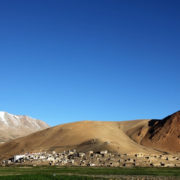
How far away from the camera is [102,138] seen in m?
98.9

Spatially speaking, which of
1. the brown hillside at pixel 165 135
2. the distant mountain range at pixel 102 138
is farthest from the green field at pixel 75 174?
the brown hillside at pixel 165 135

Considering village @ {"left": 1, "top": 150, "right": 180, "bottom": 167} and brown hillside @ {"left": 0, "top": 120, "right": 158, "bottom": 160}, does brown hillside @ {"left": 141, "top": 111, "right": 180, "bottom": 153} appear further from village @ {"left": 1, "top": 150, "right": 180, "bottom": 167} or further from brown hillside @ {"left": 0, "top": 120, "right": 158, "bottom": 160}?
village @ {"left": 1, "top": 150, "right": 180, "bottom": 167}

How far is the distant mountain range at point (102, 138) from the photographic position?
318ft

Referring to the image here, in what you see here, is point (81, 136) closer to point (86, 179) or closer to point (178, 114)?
point (178, 114)

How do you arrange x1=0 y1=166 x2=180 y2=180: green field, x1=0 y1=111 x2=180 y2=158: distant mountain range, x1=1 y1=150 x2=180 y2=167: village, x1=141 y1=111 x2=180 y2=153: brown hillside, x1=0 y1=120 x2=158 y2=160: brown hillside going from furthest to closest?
1. x1=141 y1=111 x2=180 y2=153: brown hillside
2. x1=0 y1=111 x2=180 y2=158: distant mountain range
3. x1=0 y1=120 x2=158 y2=160: brown hillside
4. x1=1 y1=150 x2=180 y2=167: village
5. x1=0 y1=166 x2=180 y2=180: green field

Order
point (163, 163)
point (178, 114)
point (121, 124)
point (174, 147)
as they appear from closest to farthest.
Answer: point (163, 163) < point (174, 147) < point (178, 114) < point (121, 124)

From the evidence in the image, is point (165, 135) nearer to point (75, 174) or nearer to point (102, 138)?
point (102, 138)

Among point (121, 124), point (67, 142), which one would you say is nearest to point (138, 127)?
point (121, 124)

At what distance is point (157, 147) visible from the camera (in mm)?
103438

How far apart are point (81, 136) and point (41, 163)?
3718 centimetres

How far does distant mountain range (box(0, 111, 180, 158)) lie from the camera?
96.9 metres

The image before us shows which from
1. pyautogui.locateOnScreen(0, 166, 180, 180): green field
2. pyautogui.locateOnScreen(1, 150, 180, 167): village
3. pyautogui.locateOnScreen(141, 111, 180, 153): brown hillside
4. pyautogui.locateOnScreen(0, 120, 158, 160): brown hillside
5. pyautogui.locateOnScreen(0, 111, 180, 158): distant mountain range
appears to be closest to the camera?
pyautogui.locateOnScreen(0, 166, 180, 180): green field

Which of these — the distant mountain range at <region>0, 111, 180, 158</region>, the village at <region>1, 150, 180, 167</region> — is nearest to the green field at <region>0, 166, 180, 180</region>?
the village at <region>1, 150, 180, 167</region>

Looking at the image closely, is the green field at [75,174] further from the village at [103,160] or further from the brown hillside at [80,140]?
the brown hillside at [80,140]
